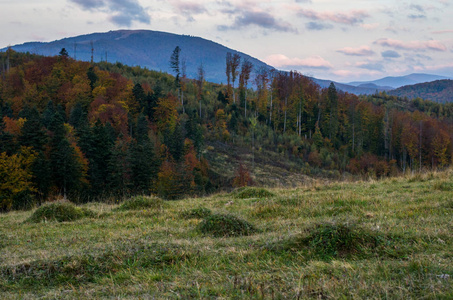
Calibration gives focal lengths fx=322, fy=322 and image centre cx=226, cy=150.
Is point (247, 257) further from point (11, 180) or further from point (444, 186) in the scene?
point (11, 180)

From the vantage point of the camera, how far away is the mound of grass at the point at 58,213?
9.41 meters

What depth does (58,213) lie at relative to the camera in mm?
9602

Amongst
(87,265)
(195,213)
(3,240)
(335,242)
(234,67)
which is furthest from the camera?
(234,67)

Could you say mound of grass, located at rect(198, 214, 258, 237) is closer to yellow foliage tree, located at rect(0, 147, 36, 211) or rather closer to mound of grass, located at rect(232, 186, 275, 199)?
mound of grass, located at rect(232, 186, 275, 199)

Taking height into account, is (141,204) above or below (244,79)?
below

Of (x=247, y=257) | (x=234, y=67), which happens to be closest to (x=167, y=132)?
(x=234, y=67)

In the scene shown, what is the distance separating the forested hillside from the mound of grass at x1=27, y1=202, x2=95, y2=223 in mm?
22972

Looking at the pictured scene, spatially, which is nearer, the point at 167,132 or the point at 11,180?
the point at 11,180

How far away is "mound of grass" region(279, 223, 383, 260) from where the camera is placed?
494 cm

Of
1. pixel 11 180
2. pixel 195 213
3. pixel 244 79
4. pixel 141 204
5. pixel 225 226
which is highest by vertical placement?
pixel 244 79

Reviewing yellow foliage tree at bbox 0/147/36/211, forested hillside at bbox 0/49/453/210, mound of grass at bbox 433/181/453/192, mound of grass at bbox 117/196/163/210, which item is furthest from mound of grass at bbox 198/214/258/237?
yellow foliage tree at bbox 0/147/36/211

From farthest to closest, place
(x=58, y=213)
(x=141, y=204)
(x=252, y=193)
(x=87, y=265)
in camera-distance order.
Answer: (x=252, y=193) < (x=141, y=204) < (x=58, y=213) < (x=87, y=265)

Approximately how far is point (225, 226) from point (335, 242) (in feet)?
8.29

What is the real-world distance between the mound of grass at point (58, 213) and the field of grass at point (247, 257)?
0.97 metres
